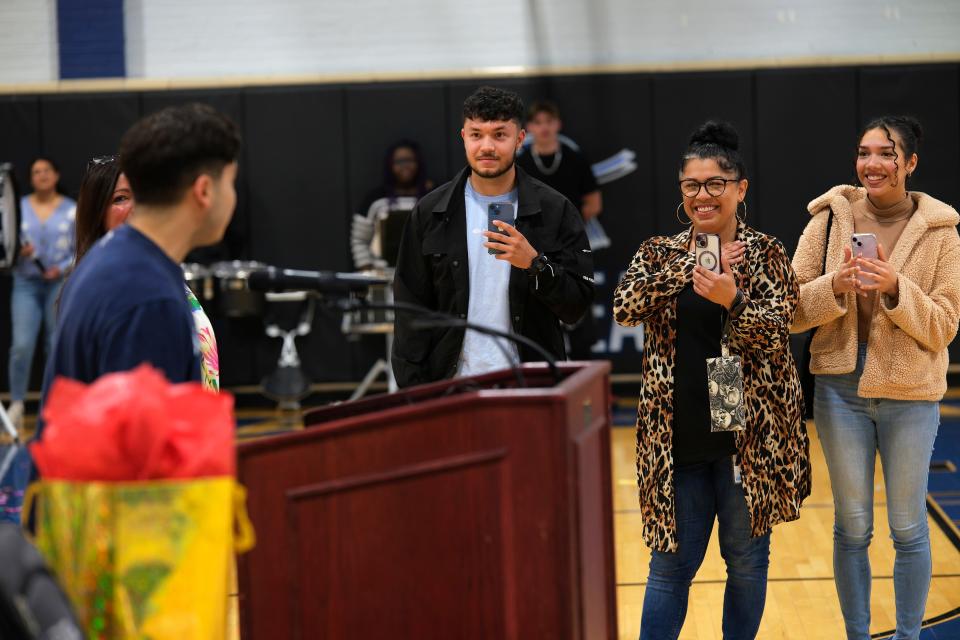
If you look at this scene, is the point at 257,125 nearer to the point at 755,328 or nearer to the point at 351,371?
the point at 351,371

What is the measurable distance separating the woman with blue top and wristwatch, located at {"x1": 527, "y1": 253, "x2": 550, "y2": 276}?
6.27m

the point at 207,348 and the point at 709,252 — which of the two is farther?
the point at 709,252

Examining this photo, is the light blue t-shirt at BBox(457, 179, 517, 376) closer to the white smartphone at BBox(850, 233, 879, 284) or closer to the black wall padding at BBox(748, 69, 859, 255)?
the white smartphone at BBox(850, 233, 879, 284)

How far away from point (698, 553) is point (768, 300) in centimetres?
74

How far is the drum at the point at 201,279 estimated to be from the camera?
30.4ft

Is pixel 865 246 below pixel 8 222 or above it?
below

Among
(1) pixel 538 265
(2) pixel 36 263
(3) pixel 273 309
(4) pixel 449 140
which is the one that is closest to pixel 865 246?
(1) pixel 538 265

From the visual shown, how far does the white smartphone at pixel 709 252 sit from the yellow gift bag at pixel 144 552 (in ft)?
5.87

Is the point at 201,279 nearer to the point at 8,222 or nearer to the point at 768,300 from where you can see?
the point at 8,222

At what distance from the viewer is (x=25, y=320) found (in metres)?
9.15

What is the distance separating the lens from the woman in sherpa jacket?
3.64m

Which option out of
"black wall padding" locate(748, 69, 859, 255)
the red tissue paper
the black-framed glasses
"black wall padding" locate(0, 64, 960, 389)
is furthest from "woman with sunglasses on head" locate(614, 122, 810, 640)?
"black wall padding" locate(748, 69, 859, 255)

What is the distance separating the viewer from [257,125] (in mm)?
9875

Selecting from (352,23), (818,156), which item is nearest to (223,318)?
(352,23)
